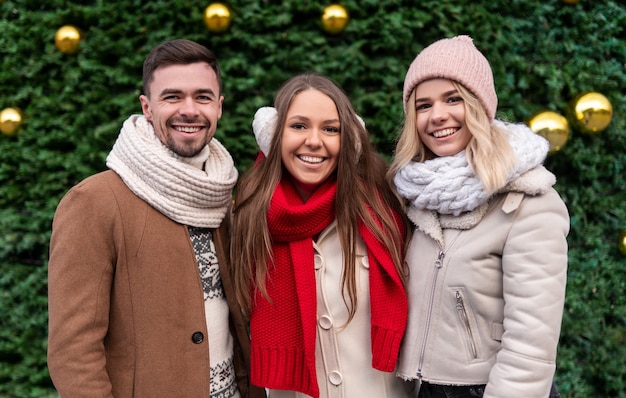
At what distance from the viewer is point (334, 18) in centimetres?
309

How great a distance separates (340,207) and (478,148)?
25.5 inches

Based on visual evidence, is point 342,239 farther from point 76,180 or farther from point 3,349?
point 3,349

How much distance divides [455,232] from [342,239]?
0.49 meters

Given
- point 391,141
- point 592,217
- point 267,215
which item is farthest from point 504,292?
point 592,217

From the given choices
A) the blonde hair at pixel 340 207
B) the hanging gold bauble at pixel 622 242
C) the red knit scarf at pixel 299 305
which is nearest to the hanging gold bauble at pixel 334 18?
the blonde hair at pixel 340 207

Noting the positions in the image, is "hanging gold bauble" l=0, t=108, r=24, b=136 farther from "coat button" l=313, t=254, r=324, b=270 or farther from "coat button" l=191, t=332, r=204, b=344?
"coat button" l=313, t=254, r=324, b=270

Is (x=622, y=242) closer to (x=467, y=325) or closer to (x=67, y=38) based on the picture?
(x=467, y=325)

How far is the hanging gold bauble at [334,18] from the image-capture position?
3.09 meters

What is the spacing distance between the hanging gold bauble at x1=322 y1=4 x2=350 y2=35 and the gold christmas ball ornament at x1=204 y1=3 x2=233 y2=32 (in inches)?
23.9

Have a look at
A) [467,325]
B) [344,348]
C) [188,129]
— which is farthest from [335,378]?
[188,129]

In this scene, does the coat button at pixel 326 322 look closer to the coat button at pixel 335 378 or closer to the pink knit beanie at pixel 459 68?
the coat button at pixel 335 378

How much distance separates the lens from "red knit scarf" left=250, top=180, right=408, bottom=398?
209cm

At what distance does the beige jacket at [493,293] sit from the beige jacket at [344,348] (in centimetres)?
14

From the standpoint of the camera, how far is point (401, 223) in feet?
7.61
